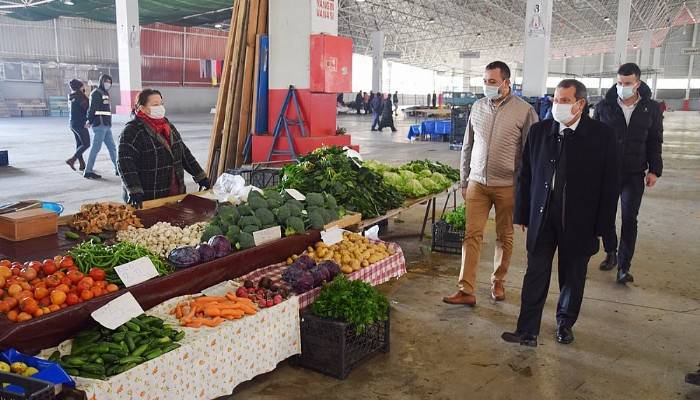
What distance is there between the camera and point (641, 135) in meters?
5.22

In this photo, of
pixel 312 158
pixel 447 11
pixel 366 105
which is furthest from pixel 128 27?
pixel 447 11

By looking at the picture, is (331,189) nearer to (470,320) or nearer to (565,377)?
(470,320)

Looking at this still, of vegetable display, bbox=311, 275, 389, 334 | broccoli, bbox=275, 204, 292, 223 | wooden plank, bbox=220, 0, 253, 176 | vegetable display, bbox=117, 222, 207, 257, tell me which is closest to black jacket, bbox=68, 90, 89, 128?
wooden plank, bbox=220, 0, 253, 176

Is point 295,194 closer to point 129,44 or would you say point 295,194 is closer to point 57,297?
point 57,297

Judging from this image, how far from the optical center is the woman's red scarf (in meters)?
4.86

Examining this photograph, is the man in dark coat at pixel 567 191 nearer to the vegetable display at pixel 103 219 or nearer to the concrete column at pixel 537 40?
the vegetable display at pixel 103 219

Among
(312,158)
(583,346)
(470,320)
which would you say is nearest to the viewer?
(583,346)

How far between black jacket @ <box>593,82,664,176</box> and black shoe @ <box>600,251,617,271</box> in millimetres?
1073

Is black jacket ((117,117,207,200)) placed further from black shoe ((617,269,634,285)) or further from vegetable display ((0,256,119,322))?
black shoe ((617,269,634,285))

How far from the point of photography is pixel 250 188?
5.24m

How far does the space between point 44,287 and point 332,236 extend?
7.31 ft

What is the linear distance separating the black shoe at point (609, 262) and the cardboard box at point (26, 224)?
5072 millimetres

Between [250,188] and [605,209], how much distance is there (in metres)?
2.97

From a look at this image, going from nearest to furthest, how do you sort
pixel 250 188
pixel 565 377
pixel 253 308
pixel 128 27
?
pixel 253 308 → pixel 565 377 → pixel 250 188 → pixel 128 27
